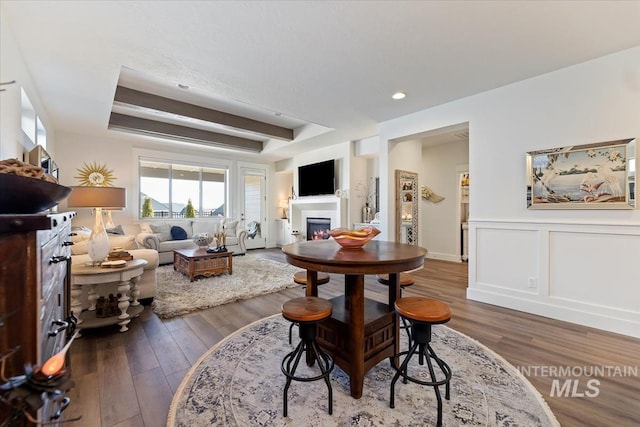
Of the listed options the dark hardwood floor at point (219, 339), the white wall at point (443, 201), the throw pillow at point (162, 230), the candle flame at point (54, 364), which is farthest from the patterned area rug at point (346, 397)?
the throw pillow at point (162, 230)

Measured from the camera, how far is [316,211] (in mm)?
7031

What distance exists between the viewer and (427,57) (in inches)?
101

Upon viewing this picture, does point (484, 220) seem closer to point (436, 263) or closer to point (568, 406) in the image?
point (568, 406)

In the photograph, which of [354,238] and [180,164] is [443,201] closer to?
[354,238]

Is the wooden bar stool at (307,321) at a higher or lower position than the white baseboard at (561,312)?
higher

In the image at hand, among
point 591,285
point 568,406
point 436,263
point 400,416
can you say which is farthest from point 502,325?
point 436,263

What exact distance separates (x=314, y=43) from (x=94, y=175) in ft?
17.7

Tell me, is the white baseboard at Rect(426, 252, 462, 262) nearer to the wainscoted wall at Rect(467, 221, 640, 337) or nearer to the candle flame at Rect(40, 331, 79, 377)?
the wainscoted wall at Rect(467, 221, 640, 337)

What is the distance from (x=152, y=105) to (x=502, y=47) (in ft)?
14.5

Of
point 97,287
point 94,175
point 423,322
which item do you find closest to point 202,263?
point 97,287

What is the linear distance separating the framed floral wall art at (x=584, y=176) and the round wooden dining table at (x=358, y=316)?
6.72ft

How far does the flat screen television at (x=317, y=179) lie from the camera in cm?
619

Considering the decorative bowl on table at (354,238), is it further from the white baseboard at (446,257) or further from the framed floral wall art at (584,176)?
the white baseboard at (446,257)

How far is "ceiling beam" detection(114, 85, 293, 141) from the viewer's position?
153 inches
